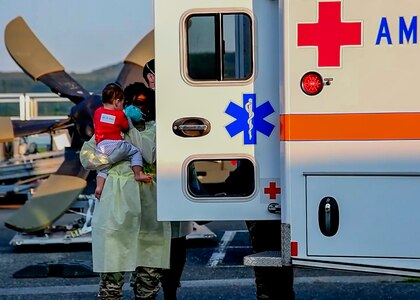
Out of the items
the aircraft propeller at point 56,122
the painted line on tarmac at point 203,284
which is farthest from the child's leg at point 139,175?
the aircraft propeller at point 56,122

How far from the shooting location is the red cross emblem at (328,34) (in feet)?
16.0

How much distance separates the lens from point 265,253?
5324 mm

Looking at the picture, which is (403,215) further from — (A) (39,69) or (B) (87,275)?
(A) (39,69)

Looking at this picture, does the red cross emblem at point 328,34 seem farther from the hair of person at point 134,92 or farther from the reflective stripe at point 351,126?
the hair of person at point 134,92

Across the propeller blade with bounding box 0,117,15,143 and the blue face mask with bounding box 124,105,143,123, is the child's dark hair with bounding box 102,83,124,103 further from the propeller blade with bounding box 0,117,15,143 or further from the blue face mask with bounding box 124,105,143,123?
the propeller blade with bounding box 0,117,15,143

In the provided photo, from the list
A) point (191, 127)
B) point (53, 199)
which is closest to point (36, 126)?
point (53, 199)

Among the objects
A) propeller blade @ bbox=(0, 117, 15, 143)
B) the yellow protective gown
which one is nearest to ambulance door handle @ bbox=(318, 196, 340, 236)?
the yellow protective gown

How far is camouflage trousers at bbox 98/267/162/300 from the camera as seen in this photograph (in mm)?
5727

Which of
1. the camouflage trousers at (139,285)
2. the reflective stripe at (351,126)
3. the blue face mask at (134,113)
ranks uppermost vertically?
the blue face mask at (134,113)

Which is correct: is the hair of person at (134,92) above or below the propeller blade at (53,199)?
above

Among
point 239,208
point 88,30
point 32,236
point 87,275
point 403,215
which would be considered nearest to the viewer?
point 403,215

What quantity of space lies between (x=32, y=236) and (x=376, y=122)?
6045mm

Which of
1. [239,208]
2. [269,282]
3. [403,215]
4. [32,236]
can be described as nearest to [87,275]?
[32,236]

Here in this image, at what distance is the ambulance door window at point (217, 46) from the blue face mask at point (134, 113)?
735 mm
